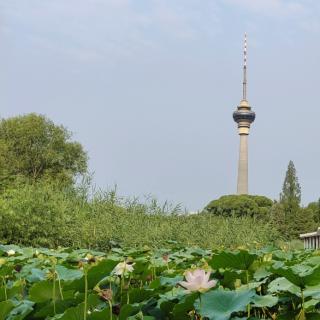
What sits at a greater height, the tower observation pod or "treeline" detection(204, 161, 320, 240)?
the tower observation pod

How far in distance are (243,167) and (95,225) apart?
51976mm

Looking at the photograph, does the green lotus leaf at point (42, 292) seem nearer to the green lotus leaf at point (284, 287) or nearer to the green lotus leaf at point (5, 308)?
the green lotus leaf at point (5, 308)

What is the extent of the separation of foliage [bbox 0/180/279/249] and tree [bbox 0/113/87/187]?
18.3 m

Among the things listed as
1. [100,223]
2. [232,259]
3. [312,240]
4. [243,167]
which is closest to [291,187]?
[243,167]

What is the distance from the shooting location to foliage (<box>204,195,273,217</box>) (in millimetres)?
35344

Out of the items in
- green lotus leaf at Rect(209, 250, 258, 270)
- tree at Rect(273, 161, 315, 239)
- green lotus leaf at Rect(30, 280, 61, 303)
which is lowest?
green lotus leaf at Rect(30, 280, 61, 303)

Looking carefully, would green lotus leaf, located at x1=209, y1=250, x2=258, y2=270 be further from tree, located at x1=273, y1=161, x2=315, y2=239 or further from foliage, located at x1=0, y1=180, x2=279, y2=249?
tree, located at x1=273, y1=161, x2=315, y2=239

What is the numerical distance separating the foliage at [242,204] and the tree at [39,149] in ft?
25.3

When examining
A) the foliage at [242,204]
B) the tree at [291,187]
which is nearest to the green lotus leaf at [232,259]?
the foliage at [242,204]

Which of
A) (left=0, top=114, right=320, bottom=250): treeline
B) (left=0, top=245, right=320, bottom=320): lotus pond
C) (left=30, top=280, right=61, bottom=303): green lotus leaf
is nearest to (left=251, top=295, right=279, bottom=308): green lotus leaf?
(left=0, top=245, right=320, bottom=320): lotus pond

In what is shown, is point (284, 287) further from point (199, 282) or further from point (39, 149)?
point (39, 149)

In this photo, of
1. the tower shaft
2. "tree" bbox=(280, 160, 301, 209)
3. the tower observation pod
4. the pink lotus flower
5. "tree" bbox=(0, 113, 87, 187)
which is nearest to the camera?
the pink lotus flower

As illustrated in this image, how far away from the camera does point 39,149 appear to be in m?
31.4

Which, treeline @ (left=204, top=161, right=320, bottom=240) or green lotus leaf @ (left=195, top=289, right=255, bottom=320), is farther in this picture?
treeline @ (left=204, top=161, right=320, bottom=240)
